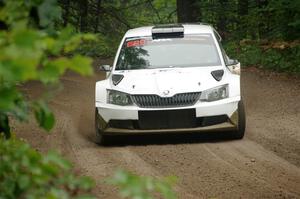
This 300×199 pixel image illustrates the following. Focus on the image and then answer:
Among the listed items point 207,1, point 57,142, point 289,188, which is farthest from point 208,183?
point 207,1

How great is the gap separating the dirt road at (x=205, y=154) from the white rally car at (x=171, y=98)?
0.28 metres

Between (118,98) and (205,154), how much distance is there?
5.18ft

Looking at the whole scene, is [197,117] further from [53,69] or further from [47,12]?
[53,69]

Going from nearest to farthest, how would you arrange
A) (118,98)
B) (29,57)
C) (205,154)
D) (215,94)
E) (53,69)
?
(29,57)
(53,69)
(205,154)
(215,94)
(118,98)

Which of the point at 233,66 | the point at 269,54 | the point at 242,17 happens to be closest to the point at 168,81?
the point at 233,66

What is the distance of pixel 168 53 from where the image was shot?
34.1 feet

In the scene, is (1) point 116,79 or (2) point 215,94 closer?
(2) point 215,94

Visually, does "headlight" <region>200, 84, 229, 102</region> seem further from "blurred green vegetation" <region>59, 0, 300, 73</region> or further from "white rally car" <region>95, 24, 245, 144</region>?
"blurred green vegetation" <region>59, 0, 300, 73</region>

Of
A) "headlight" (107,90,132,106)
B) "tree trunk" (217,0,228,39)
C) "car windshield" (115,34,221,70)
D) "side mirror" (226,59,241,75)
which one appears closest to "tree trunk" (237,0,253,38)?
"tree trunk" (217,0,228,39)

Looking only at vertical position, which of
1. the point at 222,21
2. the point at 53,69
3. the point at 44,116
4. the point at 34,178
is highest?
the point at 53,69

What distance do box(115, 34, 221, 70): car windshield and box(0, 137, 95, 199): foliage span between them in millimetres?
7402

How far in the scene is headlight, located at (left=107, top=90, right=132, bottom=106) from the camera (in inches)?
362

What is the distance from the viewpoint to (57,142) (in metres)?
9.72

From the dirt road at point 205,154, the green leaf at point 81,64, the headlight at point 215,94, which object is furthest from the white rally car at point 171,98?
the green leaf at point 81,64
